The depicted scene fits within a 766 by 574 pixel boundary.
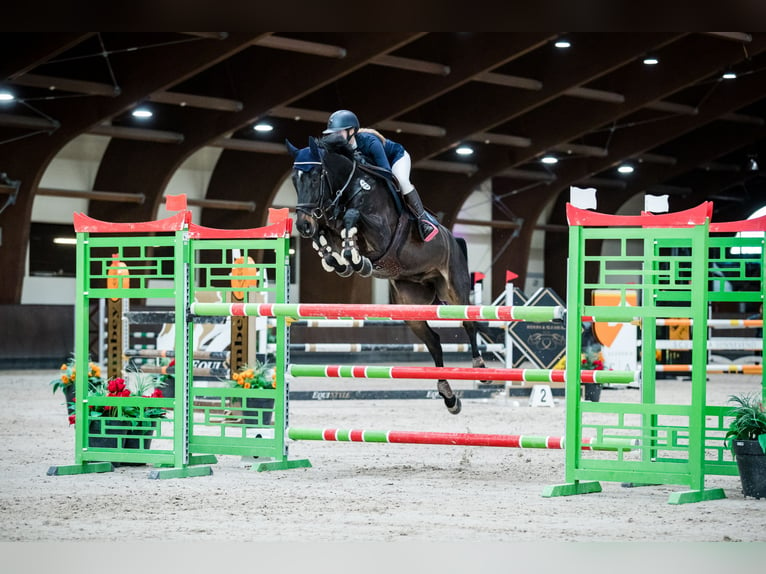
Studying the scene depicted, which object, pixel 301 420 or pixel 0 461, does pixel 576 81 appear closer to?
pixel 301 420

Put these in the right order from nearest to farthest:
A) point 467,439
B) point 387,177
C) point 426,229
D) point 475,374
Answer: point 467,439
point 475,374
point 387,177
point 426,229

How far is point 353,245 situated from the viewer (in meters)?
4.90

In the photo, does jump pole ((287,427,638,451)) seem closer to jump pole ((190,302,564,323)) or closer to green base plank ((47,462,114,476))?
jump pole ((190,302,564,323))

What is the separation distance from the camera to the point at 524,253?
19.5 m

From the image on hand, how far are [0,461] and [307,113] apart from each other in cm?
974

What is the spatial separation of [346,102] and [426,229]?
9847 mm

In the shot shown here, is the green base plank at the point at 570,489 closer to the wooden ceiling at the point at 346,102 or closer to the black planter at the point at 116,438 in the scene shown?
the black planter at the point at 116,438

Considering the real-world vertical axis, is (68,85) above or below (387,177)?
above

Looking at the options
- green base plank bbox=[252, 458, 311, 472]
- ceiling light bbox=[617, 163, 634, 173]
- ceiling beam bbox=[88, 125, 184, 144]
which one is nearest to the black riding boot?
green base plank bbox=[252, 458, 311, 472]

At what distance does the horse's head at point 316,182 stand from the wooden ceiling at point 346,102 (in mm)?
6803

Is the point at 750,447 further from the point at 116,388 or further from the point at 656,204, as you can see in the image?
the point at 116,388

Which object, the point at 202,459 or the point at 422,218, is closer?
the point at 202,459

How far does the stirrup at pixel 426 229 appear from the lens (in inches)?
216

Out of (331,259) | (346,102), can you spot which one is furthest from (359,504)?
(346,102)
